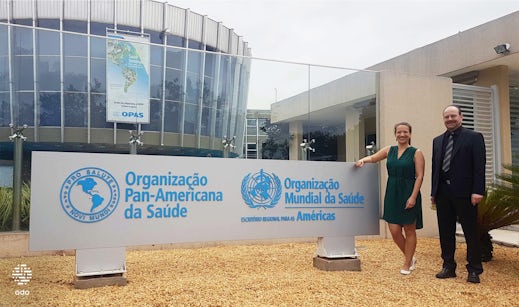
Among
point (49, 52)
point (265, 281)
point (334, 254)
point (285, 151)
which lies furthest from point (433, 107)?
point (49, 52)

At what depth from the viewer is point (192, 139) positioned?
7.50m

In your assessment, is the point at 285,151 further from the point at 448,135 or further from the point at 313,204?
the point at 448,135

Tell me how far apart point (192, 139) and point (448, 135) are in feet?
13.9

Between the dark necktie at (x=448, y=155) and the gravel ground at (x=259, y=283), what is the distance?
1.30m

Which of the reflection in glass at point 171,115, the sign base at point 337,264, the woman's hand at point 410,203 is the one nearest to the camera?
the woman's hand at point 410,203

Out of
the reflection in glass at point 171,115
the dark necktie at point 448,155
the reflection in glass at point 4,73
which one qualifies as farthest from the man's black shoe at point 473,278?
the reflection in glass at point 4,73

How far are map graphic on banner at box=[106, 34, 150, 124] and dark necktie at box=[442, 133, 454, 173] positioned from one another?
4.57m

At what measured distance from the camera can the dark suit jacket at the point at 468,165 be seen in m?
4.68

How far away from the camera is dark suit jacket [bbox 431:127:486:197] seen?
4.68 meters

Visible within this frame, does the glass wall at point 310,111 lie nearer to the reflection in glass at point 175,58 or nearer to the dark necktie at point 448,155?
the reflection in glass at point 175,58

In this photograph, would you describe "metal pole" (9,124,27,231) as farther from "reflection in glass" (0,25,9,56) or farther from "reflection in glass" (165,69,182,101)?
"reflection in glass" (165,69,182,101)

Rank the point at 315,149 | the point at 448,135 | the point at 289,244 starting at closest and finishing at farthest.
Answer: the point at 448,135, the point at 289,244, the point at 315,149

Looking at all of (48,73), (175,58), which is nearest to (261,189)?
(175,58)

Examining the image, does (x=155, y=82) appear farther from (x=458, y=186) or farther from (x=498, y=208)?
(x=498, y=208)
